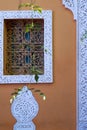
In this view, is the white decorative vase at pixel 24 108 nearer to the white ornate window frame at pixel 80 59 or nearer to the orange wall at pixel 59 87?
the orange wall at pixel 59 87

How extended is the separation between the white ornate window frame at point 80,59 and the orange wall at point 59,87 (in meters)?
0.05

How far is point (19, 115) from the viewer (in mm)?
4766

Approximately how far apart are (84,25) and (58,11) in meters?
0.38

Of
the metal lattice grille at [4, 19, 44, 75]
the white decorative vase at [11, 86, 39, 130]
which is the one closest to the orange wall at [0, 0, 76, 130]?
the metal lattice grille at [4, 19, 44, 75]

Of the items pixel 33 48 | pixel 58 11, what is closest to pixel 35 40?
pixel 33 48

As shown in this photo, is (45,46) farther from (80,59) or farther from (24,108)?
(24,108)

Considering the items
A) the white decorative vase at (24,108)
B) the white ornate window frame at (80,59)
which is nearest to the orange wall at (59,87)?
the white ornate window frame at (80,59)

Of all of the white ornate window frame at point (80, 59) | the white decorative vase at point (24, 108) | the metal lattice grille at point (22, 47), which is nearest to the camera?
the white decorative vase at point (24, 108)

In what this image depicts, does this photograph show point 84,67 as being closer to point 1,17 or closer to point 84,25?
point 84,25

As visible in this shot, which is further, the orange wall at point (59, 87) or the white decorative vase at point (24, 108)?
the orange wall at point (59, 87)

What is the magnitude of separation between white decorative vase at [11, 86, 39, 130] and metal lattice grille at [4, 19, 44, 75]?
0.91 m

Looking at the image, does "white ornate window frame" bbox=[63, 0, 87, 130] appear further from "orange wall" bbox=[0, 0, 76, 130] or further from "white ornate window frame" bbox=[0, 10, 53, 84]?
"white ornate window frame" bbox=[0, 10, 53, 84]

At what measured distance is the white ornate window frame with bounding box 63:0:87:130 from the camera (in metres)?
5.45

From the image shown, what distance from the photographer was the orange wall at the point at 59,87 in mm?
5477
